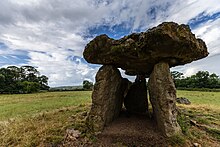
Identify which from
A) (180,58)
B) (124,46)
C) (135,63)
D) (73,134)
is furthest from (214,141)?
(73,134)

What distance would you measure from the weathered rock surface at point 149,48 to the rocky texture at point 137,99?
2.00 meters

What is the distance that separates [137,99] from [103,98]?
353 centimetres

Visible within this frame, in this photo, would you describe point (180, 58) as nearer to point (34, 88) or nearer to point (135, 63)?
point (135, 63)

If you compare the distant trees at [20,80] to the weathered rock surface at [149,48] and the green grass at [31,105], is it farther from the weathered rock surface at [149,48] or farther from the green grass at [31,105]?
the weathered rock surface at [149,48]

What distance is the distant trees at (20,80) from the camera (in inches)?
2333

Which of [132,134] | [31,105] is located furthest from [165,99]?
[31,105]

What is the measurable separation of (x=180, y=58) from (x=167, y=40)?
196 centimetres

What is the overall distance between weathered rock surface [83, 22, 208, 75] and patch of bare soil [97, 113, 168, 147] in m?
3.08

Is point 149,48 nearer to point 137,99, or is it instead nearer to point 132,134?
point 132,134

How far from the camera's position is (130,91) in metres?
11.7

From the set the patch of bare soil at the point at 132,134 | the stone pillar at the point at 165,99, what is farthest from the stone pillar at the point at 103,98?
the stone pillar at the point at 165,99

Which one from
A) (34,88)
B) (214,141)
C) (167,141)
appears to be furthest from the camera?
(34,88)

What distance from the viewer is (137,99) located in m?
11.6

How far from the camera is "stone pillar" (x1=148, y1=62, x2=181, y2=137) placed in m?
7.76
